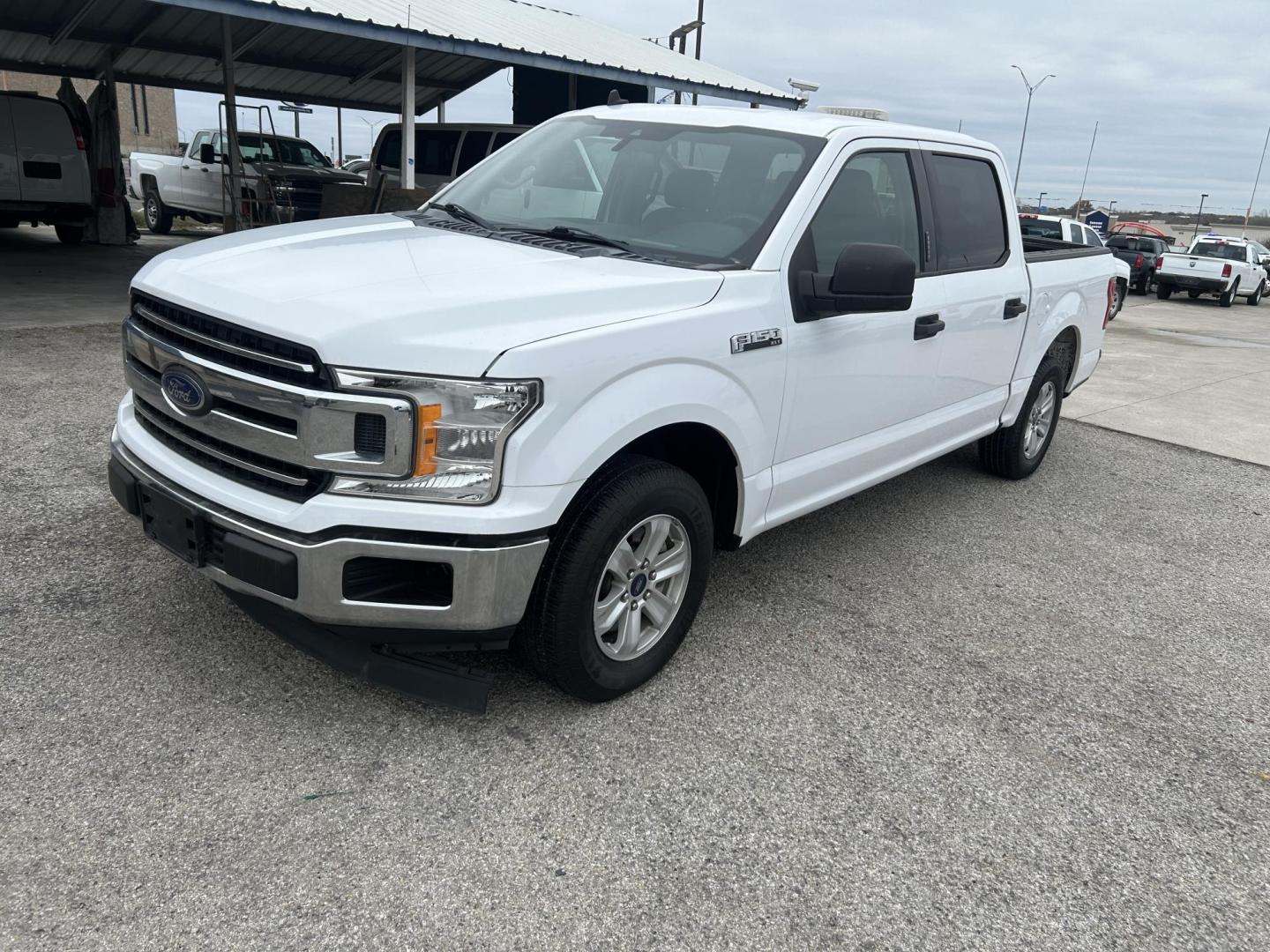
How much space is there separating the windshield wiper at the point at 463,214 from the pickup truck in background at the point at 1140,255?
78.0 ft

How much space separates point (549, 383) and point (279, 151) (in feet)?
53.5

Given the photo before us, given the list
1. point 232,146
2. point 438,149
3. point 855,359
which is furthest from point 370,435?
point 232,146

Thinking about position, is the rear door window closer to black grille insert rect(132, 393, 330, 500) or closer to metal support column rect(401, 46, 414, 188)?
black grille insert rect(132, 393, 330, 500)

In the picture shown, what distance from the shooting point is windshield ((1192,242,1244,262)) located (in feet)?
79.9

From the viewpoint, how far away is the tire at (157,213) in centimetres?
1807

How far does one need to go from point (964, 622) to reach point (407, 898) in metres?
2.57

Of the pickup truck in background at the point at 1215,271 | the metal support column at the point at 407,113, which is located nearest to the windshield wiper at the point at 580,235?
the metal support column at the point at 407,113

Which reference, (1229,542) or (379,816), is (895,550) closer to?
(1229,542)

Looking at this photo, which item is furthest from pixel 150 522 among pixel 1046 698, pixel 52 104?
pixel 52 104

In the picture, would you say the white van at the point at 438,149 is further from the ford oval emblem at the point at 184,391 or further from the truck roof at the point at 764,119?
the ford oval emblem at the point at 184,391

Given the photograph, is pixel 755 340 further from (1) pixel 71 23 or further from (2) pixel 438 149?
(1) pixel 71 23

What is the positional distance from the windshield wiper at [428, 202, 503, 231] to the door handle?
1743mm

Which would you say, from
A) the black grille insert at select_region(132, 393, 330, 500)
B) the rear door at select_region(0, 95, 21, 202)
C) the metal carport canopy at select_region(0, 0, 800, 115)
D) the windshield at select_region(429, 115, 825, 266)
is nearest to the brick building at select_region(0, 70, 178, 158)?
the metal carport canopy at select_region(0, 0, 800, 115)

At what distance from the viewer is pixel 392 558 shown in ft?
Answer: 8.31
